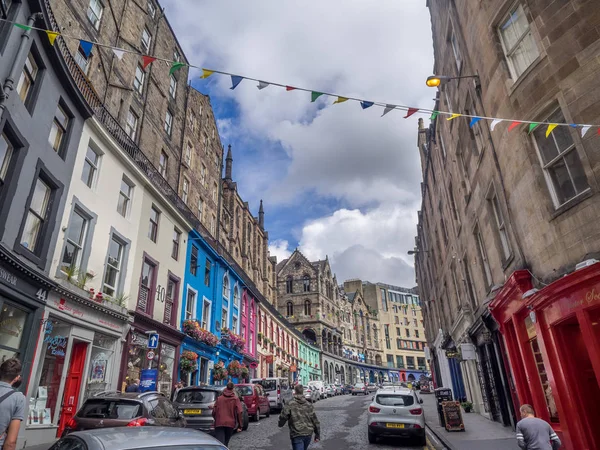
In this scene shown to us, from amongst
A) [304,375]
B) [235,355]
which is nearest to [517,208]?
[235,355]

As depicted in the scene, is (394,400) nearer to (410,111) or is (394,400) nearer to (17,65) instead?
(410,111)

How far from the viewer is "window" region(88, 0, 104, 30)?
64.2 feet

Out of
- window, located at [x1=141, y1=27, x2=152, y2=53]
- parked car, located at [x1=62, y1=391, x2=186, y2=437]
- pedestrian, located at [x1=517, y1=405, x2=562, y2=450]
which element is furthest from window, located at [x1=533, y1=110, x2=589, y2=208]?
window, located at [x1=141, y1=27, x2=152, y2=53]

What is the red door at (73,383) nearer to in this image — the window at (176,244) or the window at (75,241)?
the window at (75,241)

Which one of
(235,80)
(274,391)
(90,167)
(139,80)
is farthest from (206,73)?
(274,391)

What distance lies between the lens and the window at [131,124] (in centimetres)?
2135

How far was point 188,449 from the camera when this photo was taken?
3555mm

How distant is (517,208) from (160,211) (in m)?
16.6

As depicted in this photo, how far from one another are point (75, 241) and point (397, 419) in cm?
1223

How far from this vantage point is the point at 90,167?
15602mm

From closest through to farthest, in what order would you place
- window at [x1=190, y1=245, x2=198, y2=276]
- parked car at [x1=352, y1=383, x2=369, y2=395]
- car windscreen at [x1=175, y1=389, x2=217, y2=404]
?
car windscreen at [x1=175, y1=389, x2=217, y2=404] < window at [x1=190, y1=245, x2=198, y2=276] < parked car at [x1=352, y1=383, x2=369, y2=395]

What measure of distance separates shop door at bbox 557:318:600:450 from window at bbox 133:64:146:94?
75.7 ft

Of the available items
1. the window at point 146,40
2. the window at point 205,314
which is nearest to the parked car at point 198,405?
the window at point 205,314

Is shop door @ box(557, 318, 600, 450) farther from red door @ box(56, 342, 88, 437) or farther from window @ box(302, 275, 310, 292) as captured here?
window @ box(302, 275, 310, 292)
